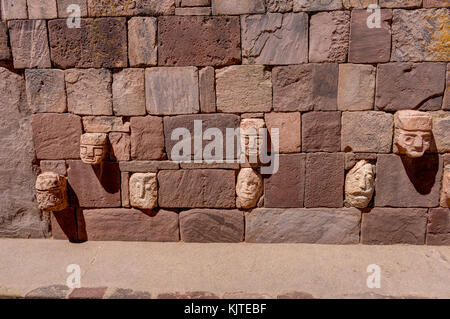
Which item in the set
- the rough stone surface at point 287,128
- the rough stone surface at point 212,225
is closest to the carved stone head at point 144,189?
the rough stone surface at point 212,225

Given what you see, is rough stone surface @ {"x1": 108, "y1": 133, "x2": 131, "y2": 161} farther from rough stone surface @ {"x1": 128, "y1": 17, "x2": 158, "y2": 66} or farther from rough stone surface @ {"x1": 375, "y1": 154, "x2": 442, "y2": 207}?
rough stone surface @ {"x1": 375, "y1": 154, "x2": 442, "y2": 207}

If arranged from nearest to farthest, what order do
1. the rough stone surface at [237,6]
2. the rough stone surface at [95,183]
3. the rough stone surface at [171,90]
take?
1. the rough stone surface at [237,6]
2. the rough stone surface at [171,90]
3. the rough stone surface at [95,183]

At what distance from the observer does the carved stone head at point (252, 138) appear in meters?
4.30

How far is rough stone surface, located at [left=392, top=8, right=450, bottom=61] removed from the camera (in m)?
4.07

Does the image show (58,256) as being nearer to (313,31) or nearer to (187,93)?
(187,93)

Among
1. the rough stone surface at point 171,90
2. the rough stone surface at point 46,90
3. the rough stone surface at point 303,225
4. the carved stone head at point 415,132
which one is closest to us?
the carved stone head at point 415,132

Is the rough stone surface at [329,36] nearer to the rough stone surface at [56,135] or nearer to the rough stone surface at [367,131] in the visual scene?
the rough stone surface at [367,131]

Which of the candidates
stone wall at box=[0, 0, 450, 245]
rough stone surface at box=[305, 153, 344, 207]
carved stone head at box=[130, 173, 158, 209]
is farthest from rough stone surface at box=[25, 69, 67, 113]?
rough stone surface at box=[305, 153, 344, 207]

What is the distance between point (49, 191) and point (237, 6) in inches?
131

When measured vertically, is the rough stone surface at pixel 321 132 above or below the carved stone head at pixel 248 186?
above

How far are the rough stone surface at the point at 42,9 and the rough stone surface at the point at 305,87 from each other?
284 cm

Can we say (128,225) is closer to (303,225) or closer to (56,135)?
(56,135)

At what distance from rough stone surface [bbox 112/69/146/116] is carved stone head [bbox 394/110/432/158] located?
322cm

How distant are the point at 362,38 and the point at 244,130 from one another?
5.86ft
